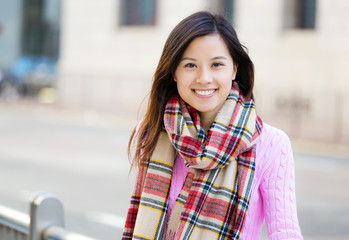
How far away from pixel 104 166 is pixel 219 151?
9.62m

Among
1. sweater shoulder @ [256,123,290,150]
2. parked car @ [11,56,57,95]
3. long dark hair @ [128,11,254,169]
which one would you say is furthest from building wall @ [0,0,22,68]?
sweater shoulder @ [256,123,290,150]

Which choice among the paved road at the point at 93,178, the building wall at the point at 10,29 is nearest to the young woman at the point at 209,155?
the paved road at the point at 93,178

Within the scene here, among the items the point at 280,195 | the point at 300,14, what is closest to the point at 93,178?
the point at 280,195

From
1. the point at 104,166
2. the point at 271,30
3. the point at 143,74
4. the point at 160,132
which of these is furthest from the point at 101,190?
the point at 143,74

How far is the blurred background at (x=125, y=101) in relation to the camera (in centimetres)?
902

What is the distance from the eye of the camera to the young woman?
6.77ft

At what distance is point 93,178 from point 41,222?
7.43 m

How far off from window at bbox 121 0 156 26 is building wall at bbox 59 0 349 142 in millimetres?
287

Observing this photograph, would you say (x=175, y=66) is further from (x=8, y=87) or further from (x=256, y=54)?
(x=8, y=87)

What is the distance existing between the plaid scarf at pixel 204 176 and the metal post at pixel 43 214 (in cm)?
91

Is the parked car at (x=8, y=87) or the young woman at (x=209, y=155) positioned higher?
the young woman at (x=209, y=155)

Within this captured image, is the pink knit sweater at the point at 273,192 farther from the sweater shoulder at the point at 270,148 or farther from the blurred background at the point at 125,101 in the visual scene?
the blurred background at the point at 125,101

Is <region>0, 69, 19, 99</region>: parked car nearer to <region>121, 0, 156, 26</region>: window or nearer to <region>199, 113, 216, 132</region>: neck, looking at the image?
<region>121, 0, 156, 26</region>: window

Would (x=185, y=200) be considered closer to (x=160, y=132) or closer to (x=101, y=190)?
(x=160, y=132)
